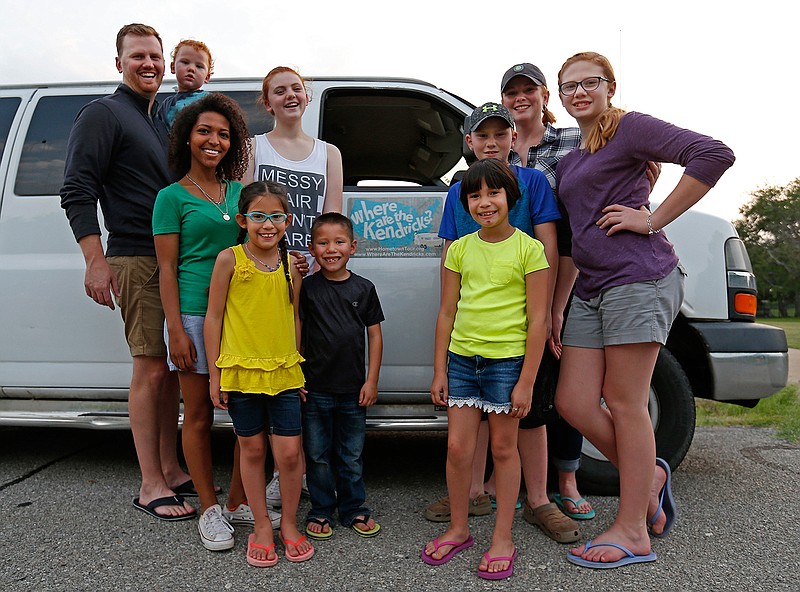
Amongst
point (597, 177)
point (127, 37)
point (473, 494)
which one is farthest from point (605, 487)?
point (127, 37)

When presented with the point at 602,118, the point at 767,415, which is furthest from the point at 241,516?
the point at 767,415

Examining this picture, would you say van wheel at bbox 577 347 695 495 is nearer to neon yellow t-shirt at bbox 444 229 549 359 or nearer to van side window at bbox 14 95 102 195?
neon yellow t-shirt at bbox 444 229 549 359

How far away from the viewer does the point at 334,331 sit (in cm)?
267

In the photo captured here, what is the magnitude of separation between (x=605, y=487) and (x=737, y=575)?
2.94 ft

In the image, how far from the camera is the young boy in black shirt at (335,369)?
2662 millimetres

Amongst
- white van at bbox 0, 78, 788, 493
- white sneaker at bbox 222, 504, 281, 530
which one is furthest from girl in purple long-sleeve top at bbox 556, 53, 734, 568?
white sneaker at bbox 222, 504, 281, 530

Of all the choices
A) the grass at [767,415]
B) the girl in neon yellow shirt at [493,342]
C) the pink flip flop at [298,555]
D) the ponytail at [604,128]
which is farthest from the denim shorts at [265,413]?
the grass at [767,415]

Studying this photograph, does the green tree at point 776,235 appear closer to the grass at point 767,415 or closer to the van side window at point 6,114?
the grass at point 767,415

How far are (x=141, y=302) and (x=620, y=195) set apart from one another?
6.85 ft

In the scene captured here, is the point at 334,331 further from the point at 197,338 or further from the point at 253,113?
the point at 253,113

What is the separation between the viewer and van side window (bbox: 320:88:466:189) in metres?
3.54

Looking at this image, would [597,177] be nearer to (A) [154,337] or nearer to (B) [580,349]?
(B) [580,349]

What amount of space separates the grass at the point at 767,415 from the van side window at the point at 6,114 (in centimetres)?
531

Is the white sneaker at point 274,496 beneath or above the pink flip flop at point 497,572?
beneath
